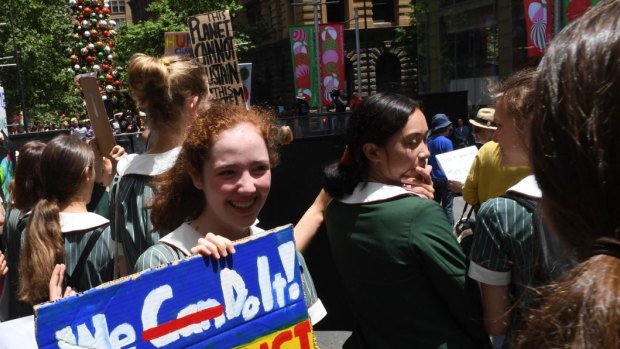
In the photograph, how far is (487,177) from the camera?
4312 millimetres

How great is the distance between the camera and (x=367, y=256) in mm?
2400

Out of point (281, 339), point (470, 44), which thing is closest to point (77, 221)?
point (281, 339)

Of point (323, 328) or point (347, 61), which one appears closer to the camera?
point (323, 328)

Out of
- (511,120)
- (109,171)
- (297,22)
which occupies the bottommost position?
(109,171)

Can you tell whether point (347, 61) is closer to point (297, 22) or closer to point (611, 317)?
point (297, 22)

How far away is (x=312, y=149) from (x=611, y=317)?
4245mm

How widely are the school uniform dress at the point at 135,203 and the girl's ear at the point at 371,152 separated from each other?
0.82 meters

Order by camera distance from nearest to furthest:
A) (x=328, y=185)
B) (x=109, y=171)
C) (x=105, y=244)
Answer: (x=328, y=185), (x=105, y=244), (x=109, y=171)

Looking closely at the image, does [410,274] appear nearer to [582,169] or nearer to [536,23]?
[582,169]

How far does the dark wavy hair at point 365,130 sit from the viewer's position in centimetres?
253

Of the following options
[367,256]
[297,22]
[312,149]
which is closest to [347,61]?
[297,22]

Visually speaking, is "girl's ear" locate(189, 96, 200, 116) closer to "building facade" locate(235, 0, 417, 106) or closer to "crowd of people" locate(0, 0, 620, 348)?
"crowd of people" locate(0, 0, 620, 348)

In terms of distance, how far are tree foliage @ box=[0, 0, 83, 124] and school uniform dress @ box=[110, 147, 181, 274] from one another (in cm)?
4380

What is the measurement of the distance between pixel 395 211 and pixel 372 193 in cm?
17
